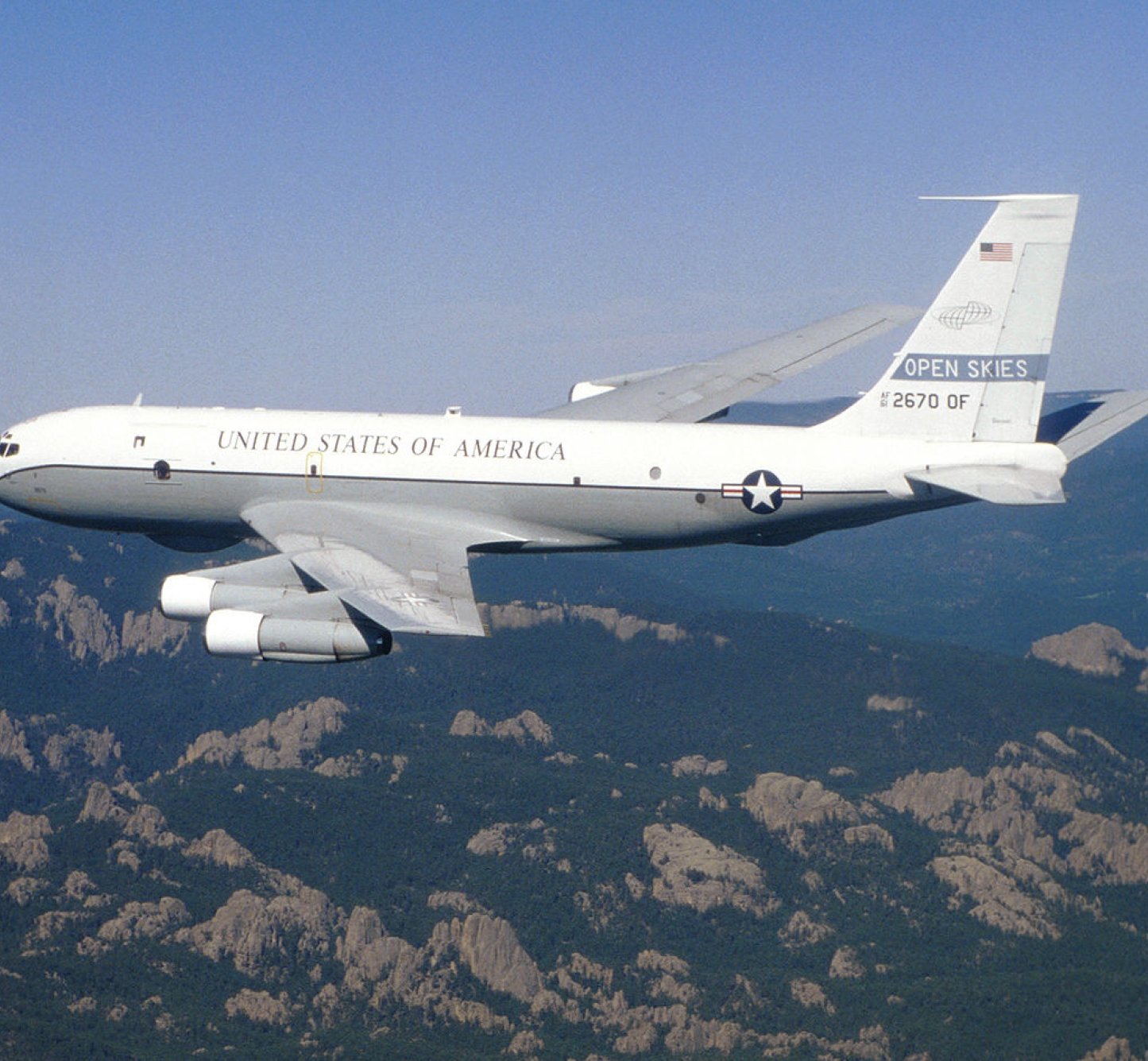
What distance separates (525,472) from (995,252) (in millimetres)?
16967

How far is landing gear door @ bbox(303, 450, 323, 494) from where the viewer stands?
4581 centimetres

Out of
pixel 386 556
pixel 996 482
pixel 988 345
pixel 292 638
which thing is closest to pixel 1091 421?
pixel 988 345

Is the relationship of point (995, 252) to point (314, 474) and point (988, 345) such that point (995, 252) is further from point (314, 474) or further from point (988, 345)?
point (314, 474)

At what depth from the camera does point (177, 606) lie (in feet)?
136

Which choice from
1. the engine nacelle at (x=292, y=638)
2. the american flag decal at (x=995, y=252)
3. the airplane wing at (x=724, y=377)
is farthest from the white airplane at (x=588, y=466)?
the airplane wing at (x=724, y=377)

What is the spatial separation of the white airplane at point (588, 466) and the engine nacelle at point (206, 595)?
71 mm

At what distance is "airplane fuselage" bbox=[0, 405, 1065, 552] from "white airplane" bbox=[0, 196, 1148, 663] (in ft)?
0.20

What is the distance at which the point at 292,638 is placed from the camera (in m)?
39.2

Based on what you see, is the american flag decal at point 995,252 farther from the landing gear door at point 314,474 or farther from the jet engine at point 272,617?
the landing gear door at point 314,474

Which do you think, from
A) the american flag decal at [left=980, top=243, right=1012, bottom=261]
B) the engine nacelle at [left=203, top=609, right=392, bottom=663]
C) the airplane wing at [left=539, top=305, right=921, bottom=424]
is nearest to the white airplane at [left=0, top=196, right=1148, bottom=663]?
the american flag decal at [left=980, top=243, right=1012, bottom=261]

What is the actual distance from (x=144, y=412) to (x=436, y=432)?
36.6ft

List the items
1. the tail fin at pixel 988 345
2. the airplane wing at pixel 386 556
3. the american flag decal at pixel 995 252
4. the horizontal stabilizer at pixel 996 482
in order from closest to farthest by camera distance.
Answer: the airplane wing at pixel 386 556 < the horizontal stabilizer at pixel 996 482 < the tail fin at pixel 988 345 < the american flag decal at pixel 995 252

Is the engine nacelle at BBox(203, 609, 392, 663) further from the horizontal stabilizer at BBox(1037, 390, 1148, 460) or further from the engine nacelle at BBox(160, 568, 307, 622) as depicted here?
the horizontal stabilizer at BBox(1037, 390, 1148, 460)

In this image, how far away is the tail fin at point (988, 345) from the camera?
42.9 m
